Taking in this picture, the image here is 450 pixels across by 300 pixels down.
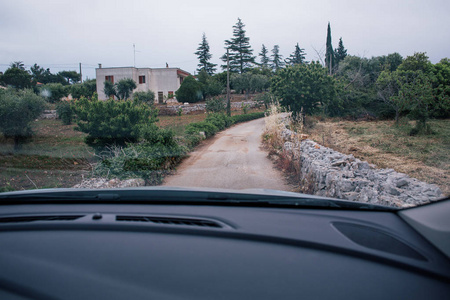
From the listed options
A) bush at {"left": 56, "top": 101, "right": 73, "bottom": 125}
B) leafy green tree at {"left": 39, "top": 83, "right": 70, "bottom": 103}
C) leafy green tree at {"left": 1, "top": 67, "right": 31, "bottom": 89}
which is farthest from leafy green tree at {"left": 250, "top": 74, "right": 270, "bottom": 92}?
bush at {"left": 56, "top": 101, "right": 73, "bottom": 125}

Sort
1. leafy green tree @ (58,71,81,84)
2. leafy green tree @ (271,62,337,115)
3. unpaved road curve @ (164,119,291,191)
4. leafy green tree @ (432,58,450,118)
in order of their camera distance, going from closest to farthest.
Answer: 1. unpaved road curve @ (164,119,291,191)
2. leafy green tree @ (432,58,450,118)
3. leafy green tree @ (271,62,337,115)
4. leafy green tree @ (58,71,81,84)

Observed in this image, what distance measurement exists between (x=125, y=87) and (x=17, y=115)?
2693cm

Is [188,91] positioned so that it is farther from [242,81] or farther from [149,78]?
[242,81]

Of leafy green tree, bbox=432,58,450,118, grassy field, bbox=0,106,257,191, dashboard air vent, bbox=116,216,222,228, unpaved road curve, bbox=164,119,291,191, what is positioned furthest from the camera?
leafy green tree, bbox=432,58,450,118

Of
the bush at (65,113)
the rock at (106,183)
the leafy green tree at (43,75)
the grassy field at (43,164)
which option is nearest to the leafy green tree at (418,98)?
the rock at (106,183)

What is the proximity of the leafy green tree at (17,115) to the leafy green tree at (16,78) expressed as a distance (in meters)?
17.1

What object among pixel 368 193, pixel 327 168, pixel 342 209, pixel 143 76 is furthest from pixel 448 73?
pixel 143 76

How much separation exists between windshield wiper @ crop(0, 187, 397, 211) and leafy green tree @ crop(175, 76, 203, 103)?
39.7 metres

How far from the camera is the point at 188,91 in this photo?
4094 centimetres

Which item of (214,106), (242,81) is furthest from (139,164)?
(242,81)

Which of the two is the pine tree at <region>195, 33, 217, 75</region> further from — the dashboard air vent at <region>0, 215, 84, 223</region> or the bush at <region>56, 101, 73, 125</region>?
the dashboard air vent at <region>0, 215, 84, 223</region>

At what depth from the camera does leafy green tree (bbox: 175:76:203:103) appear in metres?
40.9

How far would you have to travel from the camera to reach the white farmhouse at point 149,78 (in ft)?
137

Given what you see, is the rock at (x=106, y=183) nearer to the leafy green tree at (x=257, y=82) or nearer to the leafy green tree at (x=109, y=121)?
the leafy green tree at (x=109, y=121)
